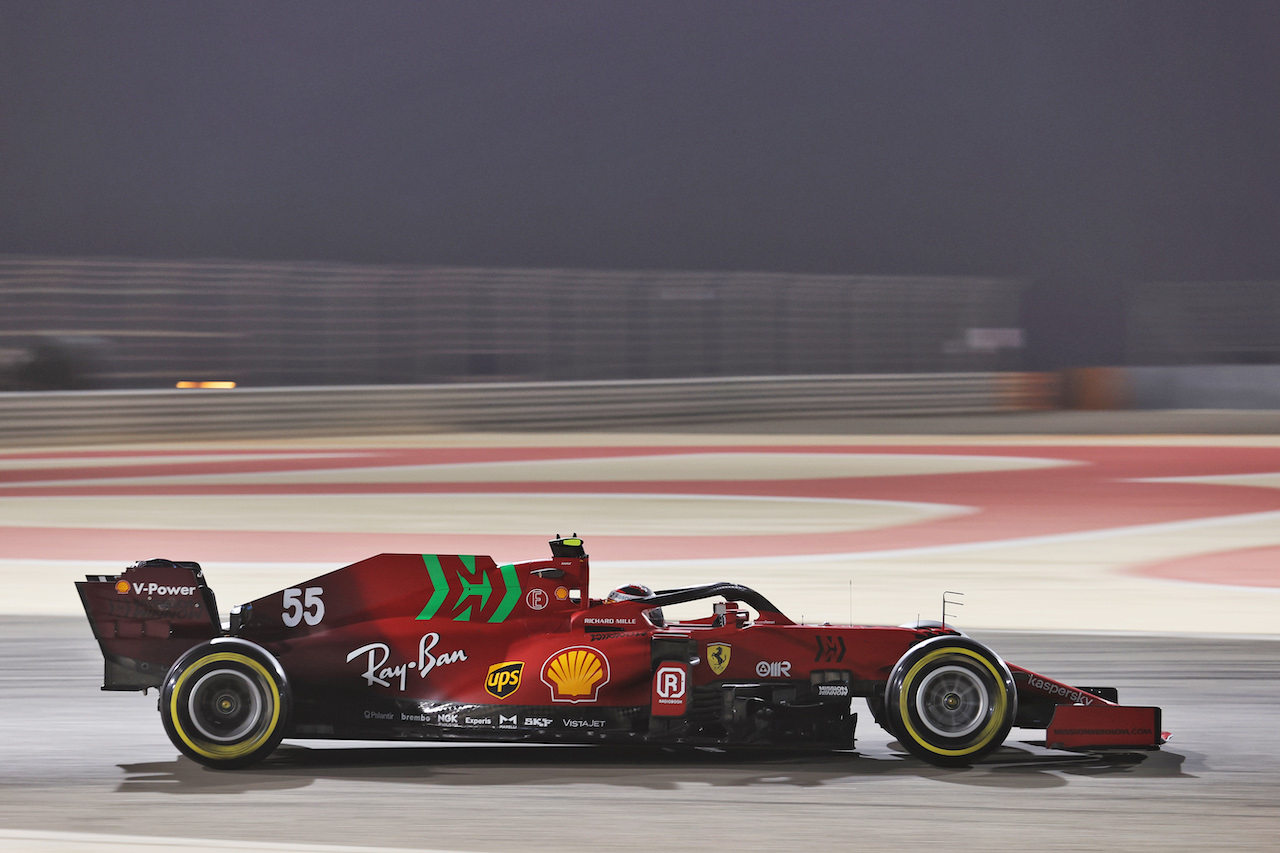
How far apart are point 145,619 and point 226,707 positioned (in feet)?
1.48

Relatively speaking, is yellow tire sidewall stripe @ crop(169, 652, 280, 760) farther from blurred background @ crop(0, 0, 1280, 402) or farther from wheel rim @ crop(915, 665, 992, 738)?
blurred background @ crop(0, 0, 1280, 402)

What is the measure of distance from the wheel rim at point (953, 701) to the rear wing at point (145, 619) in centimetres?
243

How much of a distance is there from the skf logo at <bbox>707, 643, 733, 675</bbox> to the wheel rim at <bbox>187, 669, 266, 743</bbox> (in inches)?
57.8

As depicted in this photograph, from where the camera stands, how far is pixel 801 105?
116 feet

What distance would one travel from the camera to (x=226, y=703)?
482cm

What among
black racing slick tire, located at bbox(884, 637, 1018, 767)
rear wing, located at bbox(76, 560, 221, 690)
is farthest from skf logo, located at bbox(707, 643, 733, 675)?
rear wing, located at bbox(76, 560, 221, 690)

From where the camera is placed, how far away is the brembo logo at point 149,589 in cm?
498

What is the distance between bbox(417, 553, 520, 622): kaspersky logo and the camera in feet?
16.4

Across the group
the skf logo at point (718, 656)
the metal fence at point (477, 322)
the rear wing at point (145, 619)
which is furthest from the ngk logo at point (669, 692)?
the metal fence at point (477, 322)

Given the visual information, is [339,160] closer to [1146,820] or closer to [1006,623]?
[1006,623]

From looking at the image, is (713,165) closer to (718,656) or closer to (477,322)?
(477,322)

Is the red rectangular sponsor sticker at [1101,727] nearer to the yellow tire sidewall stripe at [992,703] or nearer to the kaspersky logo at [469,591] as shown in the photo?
the yellow tire sidewall stripe at [992,703]

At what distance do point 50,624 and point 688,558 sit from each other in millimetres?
4362

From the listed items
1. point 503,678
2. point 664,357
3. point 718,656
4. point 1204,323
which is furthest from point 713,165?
point 503,678
